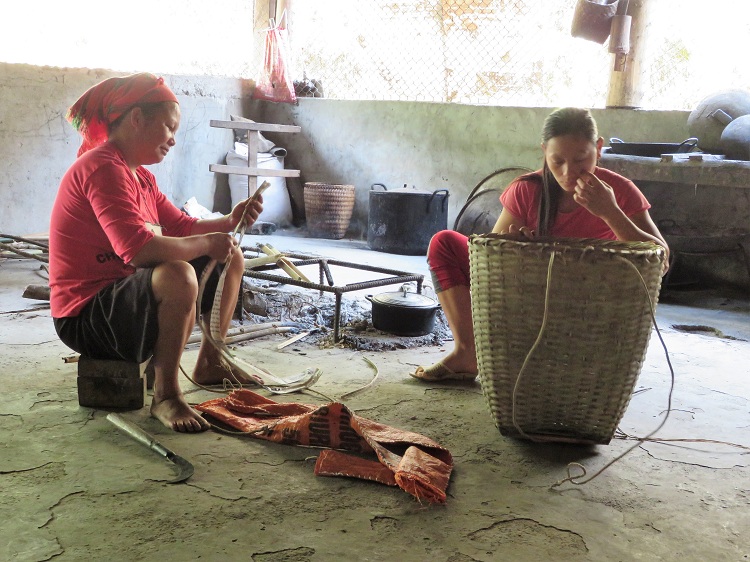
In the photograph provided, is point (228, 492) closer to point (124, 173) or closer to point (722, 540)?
point (124, 173)

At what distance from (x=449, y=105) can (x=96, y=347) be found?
5050 millimetres

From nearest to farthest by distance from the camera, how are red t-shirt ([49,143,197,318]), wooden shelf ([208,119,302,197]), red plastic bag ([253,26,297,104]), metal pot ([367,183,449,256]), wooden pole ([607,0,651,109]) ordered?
red t-shirt ([49,143,197,318]), wooden pole ([607,0,651,109]), metal pot ([367,183,449,256]), wooden shelf ([208,119,302,197]), red plastic bag ([253,26,297,104])

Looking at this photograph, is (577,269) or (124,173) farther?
(124,173)

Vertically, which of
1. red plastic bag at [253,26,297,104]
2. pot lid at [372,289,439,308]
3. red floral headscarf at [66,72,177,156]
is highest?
red plastic bag at [253,26,297,104]

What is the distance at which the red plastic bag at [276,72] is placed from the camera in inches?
303

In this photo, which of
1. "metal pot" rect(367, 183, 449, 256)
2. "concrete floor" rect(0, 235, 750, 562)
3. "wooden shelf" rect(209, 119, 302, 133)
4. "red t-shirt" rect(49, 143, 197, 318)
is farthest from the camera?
"wooden shelf" rect(209, 119, 302, 133)

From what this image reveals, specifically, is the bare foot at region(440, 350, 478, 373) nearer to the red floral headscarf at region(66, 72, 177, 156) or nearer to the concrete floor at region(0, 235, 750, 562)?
the concrete floor at region(0, 235, 750, 562)

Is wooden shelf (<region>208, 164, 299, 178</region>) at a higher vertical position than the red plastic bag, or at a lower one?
lower

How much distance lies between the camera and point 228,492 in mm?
1917

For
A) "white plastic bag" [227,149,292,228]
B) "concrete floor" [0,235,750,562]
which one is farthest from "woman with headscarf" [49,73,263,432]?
"white plastic bag" [227,149,292,228]

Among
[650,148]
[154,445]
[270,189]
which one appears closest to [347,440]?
[154,445]

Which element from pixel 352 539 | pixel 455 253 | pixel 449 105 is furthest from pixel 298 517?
pixel 449 105

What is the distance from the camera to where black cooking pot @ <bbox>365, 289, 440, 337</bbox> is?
11.8ft

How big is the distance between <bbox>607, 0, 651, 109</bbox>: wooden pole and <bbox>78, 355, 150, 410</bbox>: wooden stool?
480 cm
